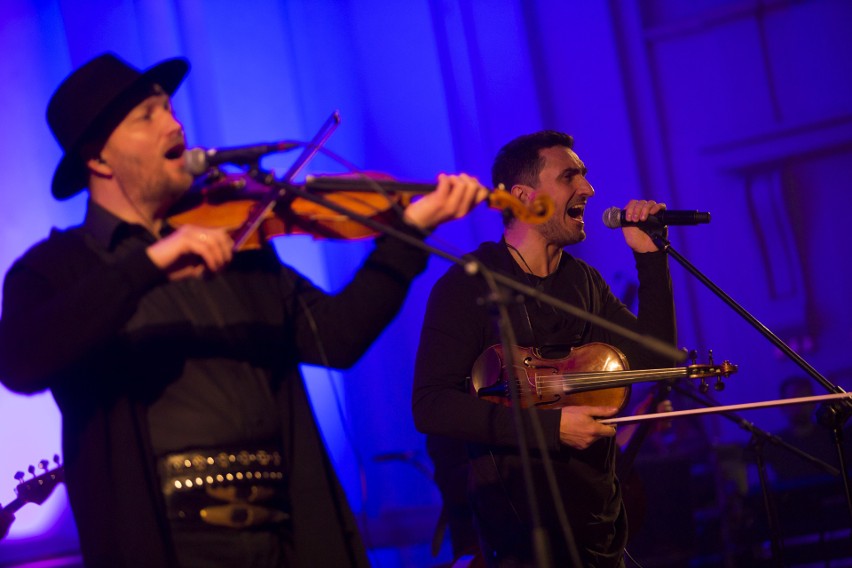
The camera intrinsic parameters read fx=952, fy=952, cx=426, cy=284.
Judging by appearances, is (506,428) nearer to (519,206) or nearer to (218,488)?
(519,206)

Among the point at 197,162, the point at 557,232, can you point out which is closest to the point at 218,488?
the point at 197,162

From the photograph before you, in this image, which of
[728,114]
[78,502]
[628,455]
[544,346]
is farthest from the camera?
[728,114]

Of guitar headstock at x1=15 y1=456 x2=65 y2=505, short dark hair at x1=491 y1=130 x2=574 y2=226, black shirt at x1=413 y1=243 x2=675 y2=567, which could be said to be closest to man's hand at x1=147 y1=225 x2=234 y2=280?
black shirt at x1=413 y1=243 x2=675 y2=567

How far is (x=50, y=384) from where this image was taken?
1814 mm

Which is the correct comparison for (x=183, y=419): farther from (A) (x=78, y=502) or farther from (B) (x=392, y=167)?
(B) (x=392, y=167)

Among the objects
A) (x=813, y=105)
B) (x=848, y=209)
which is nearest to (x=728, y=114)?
(x=813, y=105)

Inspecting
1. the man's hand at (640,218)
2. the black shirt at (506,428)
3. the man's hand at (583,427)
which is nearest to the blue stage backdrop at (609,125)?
the man's hand at (640,218)

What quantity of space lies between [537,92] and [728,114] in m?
1.16

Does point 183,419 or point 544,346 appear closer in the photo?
point 183,419

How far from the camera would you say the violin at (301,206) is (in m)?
1.92

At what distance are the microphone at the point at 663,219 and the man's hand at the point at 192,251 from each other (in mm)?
1474

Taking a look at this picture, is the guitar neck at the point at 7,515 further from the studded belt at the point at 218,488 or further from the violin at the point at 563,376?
the studded belt at the point at 218,488

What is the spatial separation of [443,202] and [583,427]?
87cm

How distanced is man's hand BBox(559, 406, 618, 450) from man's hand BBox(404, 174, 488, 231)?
819 millimetres
